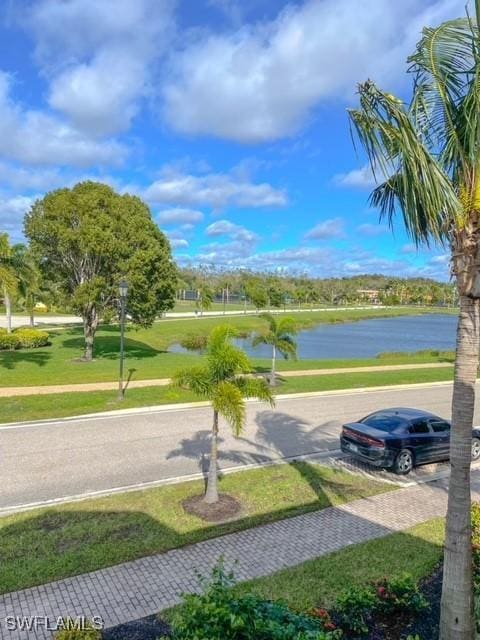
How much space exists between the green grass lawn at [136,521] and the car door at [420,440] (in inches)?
53.3

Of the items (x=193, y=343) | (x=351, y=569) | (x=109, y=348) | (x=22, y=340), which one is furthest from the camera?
(x=193, y=343)

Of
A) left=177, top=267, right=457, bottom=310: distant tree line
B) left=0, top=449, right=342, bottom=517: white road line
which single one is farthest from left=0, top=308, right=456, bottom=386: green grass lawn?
left=177, top=267, right=457, bottom=310: distant tree line

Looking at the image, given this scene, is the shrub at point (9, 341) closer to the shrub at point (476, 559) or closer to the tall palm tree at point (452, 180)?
the shrub at point (476, 559)

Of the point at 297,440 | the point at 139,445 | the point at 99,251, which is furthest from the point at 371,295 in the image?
the point at 139,445

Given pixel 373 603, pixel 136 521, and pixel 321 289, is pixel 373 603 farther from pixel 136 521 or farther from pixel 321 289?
pixel 321 289

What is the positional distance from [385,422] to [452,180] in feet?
25.1

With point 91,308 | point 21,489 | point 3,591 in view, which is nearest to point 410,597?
point 3,591

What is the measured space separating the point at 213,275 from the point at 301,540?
138199mm

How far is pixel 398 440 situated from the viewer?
10.8 metres

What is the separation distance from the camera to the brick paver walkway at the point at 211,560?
5.71 meters

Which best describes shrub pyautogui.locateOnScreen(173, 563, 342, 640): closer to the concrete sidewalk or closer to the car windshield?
the car windshield

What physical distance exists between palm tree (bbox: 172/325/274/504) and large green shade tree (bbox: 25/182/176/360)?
14.6m

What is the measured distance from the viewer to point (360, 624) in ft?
16.8

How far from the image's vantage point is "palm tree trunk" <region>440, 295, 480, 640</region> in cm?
464
